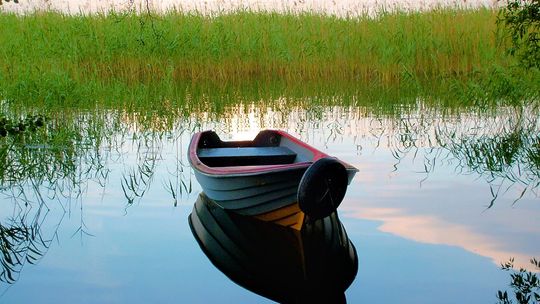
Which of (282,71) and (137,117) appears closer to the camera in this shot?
(137,117)

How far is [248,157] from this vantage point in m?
9.41

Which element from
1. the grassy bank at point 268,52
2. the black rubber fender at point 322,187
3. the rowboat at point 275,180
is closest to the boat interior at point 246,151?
the rowboat at point 275,180

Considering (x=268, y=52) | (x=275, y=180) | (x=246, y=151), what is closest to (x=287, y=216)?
(x=275, y=180)

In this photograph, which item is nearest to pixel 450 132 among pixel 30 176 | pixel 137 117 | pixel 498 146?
pixel 498 146

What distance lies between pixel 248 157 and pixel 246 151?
27 cm

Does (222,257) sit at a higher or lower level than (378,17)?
lower

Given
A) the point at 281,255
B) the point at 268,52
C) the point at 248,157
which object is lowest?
the point at 281,255

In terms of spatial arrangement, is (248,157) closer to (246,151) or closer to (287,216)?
(246,151)

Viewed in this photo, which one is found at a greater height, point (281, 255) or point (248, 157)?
point (248, 157)

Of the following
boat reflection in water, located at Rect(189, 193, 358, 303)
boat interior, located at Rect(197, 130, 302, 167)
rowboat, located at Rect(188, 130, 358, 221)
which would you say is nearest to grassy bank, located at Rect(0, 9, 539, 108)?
boat interior, located at Rect(197, 130, 302, 167)

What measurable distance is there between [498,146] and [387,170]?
147 cm

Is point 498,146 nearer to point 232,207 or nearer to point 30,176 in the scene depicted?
point 232,207

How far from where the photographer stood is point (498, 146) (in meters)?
11.0

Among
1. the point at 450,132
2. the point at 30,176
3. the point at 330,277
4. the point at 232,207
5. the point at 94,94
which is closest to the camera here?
the point at 330,277
